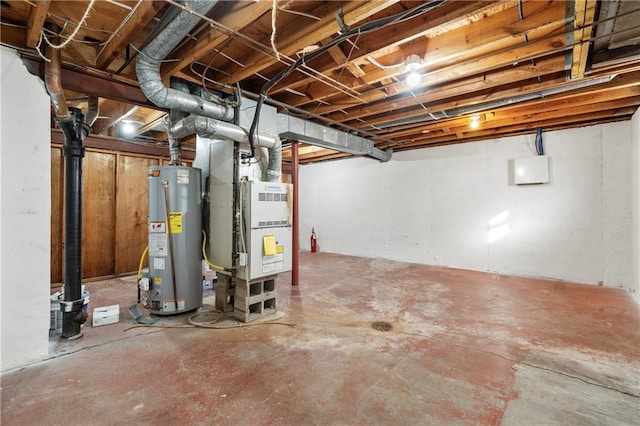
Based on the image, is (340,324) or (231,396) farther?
(340,324)

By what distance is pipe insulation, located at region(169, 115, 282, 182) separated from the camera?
264 cm

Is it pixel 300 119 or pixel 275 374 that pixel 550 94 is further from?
pixel 275 374

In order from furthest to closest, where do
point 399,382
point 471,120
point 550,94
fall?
point 471,120, point 550,94, point 399,382

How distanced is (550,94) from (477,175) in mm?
2347

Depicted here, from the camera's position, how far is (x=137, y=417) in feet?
5.19

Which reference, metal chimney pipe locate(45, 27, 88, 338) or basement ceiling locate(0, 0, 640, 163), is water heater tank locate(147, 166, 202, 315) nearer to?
metal chimney pipe locate(45, 27, 88, 338)

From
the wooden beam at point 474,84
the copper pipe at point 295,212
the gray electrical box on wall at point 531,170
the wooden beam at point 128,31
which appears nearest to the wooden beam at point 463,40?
the wooden beam at point 474,84

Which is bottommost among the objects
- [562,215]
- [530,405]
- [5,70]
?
[530,405]

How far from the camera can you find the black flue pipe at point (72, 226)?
2.47 m

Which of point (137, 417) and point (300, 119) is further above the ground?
point (300, 119)

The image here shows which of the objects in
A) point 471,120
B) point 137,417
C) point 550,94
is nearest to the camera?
point 137,417

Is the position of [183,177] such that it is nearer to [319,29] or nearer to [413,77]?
[319,29]

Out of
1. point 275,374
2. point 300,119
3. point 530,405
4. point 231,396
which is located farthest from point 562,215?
point 231,396

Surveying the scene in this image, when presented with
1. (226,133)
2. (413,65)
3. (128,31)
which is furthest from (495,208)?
(128,31)
